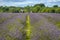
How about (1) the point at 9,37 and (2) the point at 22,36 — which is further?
(2) the point at 22,36

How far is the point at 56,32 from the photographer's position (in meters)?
1.50

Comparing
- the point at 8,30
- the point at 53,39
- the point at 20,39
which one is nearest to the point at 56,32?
the point at 53,39

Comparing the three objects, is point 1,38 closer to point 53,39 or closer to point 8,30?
point 8,30

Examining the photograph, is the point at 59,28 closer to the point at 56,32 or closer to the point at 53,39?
the point at 56,32

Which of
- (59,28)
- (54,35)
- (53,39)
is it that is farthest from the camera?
(59,28)

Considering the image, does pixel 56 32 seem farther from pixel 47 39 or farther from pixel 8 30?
pixel 8 30

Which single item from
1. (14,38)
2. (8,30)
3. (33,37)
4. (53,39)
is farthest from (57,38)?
(8,30)

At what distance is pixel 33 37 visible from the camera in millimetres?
1444

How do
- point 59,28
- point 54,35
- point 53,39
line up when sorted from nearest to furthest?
point 53,39 → point 54,35 → point 59,28

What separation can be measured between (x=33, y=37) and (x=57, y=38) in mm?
193

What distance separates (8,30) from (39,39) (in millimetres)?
390

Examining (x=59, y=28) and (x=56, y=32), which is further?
(x=59, y=28)

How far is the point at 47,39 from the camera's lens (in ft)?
4.47

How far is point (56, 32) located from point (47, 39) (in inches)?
6.5
